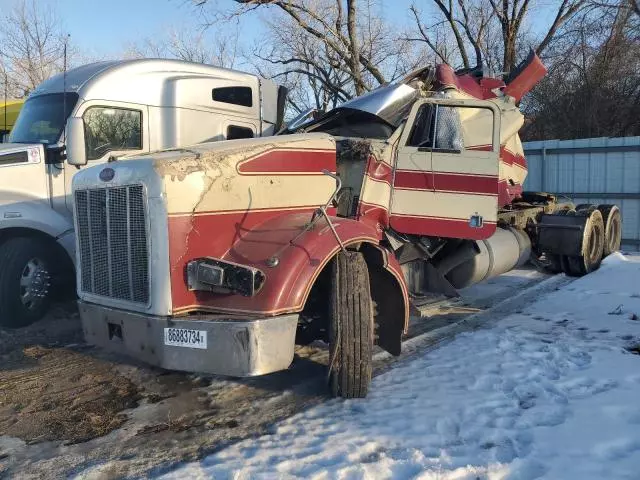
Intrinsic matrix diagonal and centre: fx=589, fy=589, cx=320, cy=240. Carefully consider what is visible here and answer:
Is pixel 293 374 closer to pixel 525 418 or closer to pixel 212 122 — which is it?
pixel 525 418

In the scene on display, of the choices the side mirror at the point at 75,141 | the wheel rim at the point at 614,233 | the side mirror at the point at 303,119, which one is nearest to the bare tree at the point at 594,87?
the wheel rim at the point at 614,233

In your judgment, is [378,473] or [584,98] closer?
[378,473]

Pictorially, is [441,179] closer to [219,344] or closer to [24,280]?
[219,344]

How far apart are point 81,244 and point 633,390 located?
14.6 ft

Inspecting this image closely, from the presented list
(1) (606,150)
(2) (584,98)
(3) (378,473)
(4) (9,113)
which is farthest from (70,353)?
(2) (584,98)

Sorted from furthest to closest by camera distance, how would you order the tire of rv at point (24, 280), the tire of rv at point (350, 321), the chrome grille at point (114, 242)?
the tire of rv at point (24, 280)
the tire of rv at point (350, 321)
the chrome grille at point (114, 242)

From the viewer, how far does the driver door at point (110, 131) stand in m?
6.95

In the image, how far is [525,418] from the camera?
405 centimetres

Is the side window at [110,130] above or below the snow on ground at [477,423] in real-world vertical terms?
above

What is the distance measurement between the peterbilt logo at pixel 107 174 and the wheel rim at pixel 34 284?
287 cm

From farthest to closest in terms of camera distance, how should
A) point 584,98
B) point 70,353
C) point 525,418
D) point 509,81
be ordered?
1. point 584,98
2. point 509,81
3. point 70,353
4. point 525,418

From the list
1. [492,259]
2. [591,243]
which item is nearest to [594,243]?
[591,243]

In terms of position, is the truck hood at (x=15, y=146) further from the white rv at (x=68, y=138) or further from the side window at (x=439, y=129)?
the side window at (x=439, y=129)

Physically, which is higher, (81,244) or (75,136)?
(75,136)
